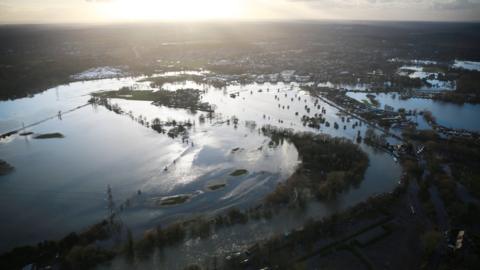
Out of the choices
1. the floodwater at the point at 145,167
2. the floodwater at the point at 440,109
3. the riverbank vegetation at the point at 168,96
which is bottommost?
the floodwater at the point at 145,167

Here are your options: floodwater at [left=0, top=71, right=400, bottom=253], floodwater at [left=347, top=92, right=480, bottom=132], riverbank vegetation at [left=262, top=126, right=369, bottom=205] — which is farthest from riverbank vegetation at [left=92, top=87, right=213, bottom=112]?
floodwater at [left=347, top=92, right=480, bottom=132]

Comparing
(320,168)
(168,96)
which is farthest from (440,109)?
(168,96)

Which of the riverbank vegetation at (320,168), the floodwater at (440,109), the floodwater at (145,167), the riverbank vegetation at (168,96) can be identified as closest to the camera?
the floodwater at (145,167)

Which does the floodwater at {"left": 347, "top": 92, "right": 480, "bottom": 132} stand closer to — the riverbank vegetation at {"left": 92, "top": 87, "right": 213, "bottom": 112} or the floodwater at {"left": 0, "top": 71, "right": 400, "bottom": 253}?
the floodwater at {"left": 0, "top": 71, "right": 400, "bottom": 253}

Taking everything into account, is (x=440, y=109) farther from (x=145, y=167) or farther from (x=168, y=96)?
(x=145, y=167)

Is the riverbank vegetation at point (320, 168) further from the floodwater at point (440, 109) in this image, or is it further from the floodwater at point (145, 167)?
the floodwater at point (440, 109)

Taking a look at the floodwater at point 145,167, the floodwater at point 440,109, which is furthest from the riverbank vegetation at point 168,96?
the floodwater at point 440,109

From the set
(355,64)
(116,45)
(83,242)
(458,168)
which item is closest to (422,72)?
(355,64)
